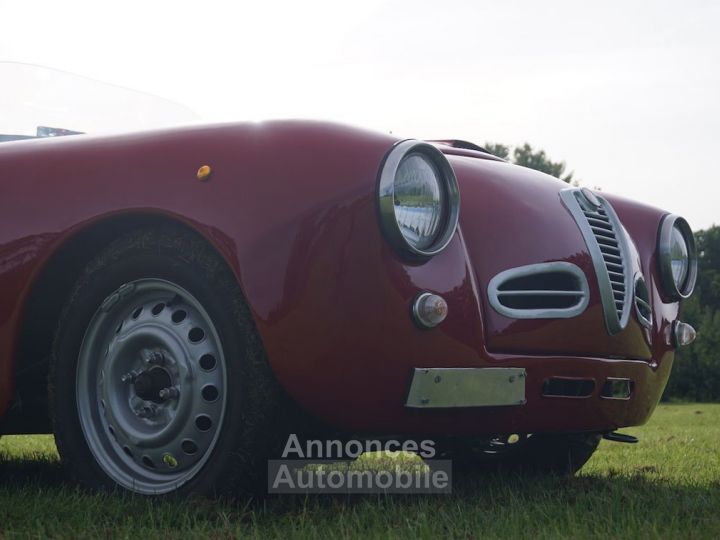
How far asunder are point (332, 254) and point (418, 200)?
1.04ft

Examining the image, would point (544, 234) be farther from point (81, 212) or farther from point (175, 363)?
point (81, 212)

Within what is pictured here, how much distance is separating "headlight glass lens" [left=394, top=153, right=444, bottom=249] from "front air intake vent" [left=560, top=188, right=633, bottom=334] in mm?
689

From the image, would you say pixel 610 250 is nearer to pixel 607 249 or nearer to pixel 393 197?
pixel 607 249

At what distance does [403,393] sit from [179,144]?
954 millimetres

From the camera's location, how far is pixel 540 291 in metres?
2.89

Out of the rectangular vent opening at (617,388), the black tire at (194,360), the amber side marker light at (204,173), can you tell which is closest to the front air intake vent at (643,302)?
the rectangular vent opening at (617,388)

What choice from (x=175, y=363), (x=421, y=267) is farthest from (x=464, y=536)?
(x=175, y=363)

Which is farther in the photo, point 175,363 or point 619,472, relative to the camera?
point 619,472

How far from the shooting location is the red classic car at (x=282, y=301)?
2.46 meters

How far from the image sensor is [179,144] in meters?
2.71

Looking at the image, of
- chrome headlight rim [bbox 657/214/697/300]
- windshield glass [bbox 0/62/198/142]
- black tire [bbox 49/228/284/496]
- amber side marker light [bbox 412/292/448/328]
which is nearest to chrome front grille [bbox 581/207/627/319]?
chrome headlight rim [bbox 657/214/697/300]

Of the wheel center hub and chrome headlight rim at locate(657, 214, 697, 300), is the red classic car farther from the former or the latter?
chrome headlight rim at locate(657, 214, 697, 300)

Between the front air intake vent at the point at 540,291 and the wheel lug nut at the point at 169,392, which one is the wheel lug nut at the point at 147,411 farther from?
the front air intake vent at the point at 540,291

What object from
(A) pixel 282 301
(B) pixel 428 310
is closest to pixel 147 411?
(A) pixel 282 301
